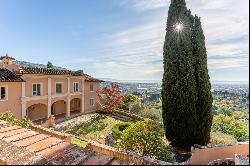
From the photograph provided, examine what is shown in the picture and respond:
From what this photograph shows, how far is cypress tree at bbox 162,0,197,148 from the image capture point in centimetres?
1466

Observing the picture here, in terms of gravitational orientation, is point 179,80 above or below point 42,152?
above

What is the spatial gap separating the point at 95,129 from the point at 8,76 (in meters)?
10.6

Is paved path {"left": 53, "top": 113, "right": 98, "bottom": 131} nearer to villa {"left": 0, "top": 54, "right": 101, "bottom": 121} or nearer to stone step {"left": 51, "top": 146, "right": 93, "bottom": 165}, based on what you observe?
villa {"left": 0, "top": 54, "right": 101, "bottom": 121}

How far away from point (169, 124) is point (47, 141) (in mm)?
8681

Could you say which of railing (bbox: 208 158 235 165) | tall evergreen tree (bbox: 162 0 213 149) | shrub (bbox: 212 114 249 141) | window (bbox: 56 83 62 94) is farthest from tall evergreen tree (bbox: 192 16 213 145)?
window (bbox: 56 83 62 94)

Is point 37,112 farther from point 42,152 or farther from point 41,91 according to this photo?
point 42,152

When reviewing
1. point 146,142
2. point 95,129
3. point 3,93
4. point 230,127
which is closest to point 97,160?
point 146,142

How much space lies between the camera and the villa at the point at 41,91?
83.5 ft

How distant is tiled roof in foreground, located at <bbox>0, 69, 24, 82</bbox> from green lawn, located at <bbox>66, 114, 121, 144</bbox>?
25.0 ft

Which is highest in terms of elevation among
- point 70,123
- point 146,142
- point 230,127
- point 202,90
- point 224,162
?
point 202,90

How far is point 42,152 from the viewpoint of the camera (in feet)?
24.9

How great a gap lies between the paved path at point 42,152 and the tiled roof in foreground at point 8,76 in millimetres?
15845

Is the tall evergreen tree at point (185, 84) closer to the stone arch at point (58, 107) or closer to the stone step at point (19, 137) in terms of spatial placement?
the stone step at point (19, 137)

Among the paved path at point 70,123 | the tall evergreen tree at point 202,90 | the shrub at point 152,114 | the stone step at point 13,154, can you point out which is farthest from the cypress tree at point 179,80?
the shrub at point 152,114
